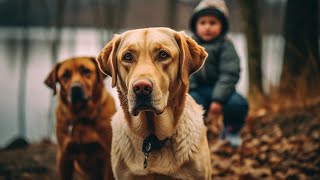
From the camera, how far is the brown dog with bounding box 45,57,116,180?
4188 millimetres

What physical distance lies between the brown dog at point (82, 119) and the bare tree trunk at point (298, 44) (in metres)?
4.29

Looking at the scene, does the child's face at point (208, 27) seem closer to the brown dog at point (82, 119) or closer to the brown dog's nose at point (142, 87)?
the brown dog at point (82, 119)

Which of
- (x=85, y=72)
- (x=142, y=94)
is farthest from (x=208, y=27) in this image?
(x=142, y=94)

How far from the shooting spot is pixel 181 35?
3246 millimetres

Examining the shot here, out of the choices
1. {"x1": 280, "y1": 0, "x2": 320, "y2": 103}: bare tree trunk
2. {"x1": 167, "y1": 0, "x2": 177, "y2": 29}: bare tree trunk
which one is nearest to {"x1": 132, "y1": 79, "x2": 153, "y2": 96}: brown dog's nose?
{"x1": 280, "y1": 0, "x2": 320, "y2": 103}: bare tree trunk

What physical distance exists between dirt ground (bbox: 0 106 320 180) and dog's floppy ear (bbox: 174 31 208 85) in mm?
2334

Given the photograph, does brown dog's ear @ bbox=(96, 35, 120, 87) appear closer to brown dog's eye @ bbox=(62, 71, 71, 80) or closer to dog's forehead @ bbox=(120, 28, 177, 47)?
dog's forehead @ bbox=(120, 28, 177, 47)

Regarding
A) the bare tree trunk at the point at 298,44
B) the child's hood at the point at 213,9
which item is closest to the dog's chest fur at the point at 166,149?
the child's hood at the point at 213,9

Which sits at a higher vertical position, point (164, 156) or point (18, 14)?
point (18, 14)

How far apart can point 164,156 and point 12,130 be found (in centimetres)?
805

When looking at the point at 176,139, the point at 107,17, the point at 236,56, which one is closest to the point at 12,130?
the point at 107,17

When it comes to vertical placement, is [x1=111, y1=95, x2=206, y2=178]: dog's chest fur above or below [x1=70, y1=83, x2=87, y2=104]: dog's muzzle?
below

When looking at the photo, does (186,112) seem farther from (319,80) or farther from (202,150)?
(319,80)

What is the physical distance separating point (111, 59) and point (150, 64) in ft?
1.06
